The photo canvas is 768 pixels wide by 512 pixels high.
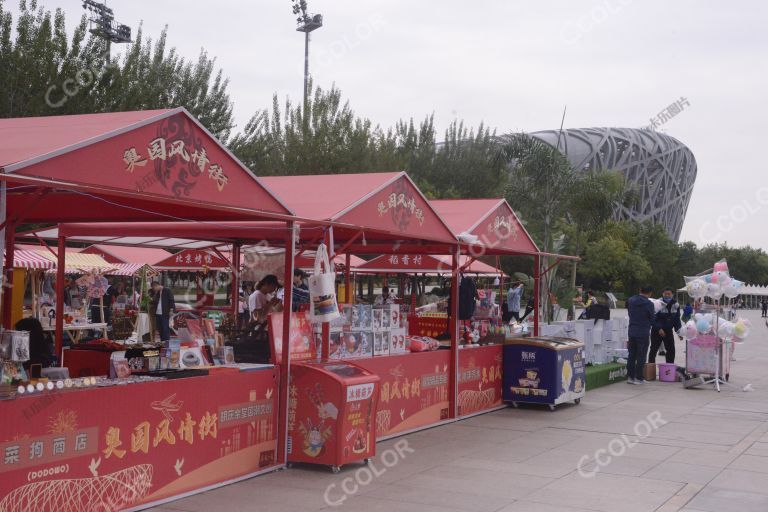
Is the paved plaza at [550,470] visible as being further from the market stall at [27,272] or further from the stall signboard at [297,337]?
the market stall at [27,272]

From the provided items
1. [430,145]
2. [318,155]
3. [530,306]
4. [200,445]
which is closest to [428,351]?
[200,445]

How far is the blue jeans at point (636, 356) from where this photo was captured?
1642 centimetres

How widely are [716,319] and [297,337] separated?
10.6 metres

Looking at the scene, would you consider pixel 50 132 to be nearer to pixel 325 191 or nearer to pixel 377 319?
pixel 325 191

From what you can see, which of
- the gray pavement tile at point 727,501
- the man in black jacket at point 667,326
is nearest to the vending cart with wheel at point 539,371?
the gray pavement tile at point 727,501

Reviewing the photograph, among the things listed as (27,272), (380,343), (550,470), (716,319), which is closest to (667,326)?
(716,319)

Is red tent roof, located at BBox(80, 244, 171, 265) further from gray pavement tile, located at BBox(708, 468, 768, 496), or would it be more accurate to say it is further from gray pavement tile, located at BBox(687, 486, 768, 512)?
gray pavement tile, located at BBox(687, 486, 768, 512)

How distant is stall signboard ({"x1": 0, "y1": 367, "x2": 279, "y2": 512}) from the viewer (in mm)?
5355

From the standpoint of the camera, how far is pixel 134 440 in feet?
20.3

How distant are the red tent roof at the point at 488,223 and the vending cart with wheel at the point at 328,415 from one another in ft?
13.1

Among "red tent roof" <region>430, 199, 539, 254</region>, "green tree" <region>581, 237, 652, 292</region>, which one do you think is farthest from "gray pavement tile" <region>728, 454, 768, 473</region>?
"green tree" <region>581, 237, 652, 292</region>

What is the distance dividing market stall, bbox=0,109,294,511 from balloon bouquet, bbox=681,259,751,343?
10.8 meters

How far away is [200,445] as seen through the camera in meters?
6.91

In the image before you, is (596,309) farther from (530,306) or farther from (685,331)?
(530,306)
